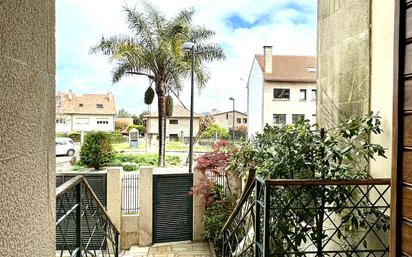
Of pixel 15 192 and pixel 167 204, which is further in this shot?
pixel 167 204

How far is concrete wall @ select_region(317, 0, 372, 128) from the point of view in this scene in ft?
7.98

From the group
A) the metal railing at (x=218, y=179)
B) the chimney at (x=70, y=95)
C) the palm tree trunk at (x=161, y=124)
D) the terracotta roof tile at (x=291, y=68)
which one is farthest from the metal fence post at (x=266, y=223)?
the chimney at (x=70, y=95)

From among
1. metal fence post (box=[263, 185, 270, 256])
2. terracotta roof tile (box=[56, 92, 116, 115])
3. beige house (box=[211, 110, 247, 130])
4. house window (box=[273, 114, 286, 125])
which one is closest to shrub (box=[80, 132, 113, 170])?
metal fence post (box=[263, 185, 270, 256])

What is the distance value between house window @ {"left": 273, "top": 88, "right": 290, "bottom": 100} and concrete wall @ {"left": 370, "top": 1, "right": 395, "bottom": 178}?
46.0ft

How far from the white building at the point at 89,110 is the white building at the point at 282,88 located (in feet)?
27.3

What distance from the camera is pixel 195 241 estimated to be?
5.80 m

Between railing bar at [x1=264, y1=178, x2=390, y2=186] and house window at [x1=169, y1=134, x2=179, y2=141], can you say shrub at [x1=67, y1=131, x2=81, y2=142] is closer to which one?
house window at [x1=169, y1=134, x2=179, y2=141]

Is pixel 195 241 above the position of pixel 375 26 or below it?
below

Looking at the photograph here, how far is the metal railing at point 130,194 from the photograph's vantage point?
5.79 metres

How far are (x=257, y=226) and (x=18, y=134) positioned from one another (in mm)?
1655

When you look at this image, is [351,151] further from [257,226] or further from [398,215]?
[398,215]

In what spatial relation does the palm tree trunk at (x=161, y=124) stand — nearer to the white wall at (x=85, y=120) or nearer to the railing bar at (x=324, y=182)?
the white wall at (x=85, y=120)

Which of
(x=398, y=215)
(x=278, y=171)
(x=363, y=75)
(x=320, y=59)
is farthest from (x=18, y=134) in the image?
(x=320, y=59)

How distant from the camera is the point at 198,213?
19.0 feet
